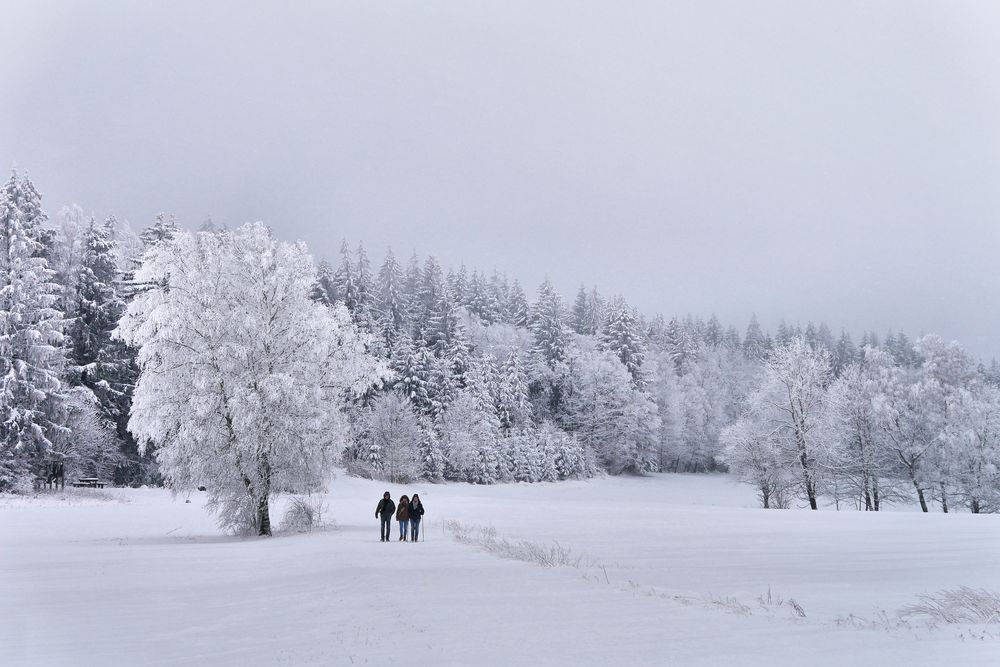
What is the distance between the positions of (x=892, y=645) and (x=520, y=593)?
18.0 feet

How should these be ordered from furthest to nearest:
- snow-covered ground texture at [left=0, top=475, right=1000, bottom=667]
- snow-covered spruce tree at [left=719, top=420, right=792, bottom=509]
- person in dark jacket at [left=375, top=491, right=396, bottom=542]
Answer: snow-covered spruce tree at [left=719, top=420, right=792, bottom=509] < person in dark jacket at [left=375, top=491, right=396, bottom=542] < snow-covered ground texture at [left=0, top=475, right=1000, bottom=667]

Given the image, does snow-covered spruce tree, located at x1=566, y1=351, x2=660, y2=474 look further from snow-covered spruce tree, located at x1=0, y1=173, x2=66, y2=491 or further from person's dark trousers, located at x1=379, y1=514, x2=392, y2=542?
person's dark trousers, located at x1=379, y1=514, x2=392, y2=542

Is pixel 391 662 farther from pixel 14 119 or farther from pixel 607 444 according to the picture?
pixel 607 444

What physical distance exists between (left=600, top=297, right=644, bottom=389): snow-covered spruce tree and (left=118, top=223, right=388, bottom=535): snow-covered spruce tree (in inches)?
2476

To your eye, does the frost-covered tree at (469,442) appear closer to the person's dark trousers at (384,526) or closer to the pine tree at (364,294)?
the pine tree at (364,294)

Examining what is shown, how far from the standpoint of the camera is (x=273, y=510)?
3675 cm

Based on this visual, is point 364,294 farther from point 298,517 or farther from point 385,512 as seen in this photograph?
point 385,512

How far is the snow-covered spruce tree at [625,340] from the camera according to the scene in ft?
282

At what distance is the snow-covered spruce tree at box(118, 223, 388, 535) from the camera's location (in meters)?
22.5

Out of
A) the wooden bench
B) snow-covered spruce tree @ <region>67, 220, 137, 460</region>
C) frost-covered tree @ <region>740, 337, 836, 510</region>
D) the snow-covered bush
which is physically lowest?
the wooden bench

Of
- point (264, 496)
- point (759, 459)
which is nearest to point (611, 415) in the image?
point (759, 459)

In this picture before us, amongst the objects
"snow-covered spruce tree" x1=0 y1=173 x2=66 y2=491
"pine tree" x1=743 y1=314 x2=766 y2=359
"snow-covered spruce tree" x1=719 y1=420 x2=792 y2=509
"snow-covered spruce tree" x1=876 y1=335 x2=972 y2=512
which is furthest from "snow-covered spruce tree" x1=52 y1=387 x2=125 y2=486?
"pine tree" x1=743 y1=314 x2=766 y2=359

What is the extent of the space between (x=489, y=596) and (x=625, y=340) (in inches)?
3142

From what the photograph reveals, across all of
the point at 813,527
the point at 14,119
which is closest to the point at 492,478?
the point at 813,527
